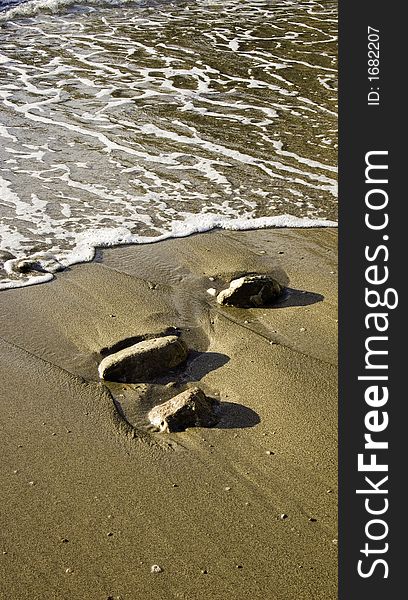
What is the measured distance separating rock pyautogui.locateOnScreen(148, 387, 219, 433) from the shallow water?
1.79 metres

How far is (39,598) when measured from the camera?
8.72ft

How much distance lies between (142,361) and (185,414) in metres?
0.49

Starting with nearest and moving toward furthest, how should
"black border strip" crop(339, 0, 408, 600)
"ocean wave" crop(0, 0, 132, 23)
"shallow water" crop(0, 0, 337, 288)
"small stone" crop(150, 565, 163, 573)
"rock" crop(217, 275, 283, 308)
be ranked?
"black border strip" crop(339, 0, 408, 600), "small stone" crop(150, 565, 163, 573), "rock" crop(217, 275, 283, 308), "shallow water" crop(0, 0, 337, 288), "ocean wave" crop(0, 0, 132, 23)

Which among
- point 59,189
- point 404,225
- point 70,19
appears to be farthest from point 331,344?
point 70,19

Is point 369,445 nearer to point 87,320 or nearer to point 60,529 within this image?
point 60,529

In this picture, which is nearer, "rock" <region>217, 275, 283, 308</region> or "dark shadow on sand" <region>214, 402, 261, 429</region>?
"dark shadow on sand" <region>214, 402, 261, 429</region>

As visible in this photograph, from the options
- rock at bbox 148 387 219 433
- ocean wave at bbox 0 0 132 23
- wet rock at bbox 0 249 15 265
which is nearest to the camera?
rock at bbox 148 387 219 433

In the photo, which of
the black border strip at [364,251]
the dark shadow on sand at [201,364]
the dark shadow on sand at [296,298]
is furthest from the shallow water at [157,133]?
the black border strip at [364,251]

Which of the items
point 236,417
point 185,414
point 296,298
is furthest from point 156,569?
point 296,298

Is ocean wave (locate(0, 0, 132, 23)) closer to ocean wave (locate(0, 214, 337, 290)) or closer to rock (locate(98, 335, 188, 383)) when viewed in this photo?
ocean wave (locate(0, 214, 337, 290))

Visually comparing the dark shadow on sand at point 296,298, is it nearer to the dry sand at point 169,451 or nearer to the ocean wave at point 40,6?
the dry sand at point 169,451

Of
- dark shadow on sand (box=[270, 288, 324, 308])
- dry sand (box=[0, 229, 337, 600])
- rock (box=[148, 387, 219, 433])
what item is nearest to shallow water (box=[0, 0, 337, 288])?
dry sand (box=[0, 229, 337, 600])

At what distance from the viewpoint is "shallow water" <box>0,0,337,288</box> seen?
19.6 ft

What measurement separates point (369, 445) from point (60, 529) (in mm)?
1312
